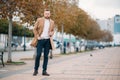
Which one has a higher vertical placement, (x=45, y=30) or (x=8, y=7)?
(x=8, y=7)

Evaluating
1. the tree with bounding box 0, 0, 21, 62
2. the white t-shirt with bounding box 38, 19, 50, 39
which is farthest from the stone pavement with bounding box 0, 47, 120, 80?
the tree with bounding box 0, 0, 21, 62

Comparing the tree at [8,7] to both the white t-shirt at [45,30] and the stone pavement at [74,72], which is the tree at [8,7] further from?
the white t-shirt at [45,30]

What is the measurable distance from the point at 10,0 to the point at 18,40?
88.5m

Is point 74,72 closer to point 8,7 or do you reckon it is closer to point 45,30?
point 45,30

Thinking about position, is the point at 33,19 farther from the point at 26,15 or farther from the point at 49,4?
the point at 49,4

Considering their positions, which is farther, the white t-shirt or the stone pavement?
the white t-shirt

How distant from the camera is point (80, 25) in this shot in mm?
63344

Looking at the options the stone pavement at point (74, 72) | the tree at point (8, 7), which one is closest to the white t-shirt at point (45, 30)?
the stone pavement at point (74, 72)

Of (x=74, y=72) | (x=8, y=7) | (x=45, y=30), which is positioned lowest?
(x=74, y=72)

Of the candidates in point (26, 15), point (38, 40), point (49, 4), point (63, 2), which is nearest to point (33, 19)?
point (26, 15)

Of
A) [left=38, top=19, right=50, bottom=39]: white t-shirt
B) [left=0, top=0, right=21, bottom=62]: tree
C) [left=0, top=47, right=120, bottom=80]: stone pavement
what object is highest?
[left=0, top=0, right=21, bottom=62]: tree

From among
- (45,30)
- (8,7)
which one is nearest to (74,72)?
(45,30)

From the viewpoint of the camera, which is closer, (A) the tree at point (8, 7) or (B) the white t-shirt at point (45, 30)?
(B) the white t-shirt at point (45, 30)

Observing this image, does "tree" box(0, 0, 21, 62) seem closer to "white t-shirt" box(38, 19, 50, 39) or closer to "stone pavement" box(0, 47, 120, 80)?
"stone pavement" box(0, 47, 120, 80)
